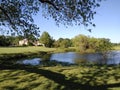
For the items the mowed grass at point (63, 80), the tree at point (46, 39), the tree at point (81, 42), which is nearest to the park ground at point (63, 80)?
the mowed grass at point (63, 80)

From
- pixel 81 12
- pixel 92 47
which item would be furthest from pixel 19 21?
pixel 92 47

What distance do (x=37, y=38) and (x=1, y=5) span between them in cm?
393

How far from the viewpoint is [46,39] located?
140 meters

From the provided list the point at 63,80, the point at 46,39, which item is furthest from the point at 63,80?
the point at 46,39

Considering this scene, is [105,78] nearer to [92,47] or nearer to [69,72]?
[69,72]

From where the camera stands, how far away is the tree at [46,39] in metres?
138

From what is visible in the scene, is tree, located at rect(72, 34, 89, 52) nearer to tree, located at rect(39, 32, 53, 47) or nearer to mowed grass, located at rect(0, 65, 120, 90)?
tree, located at rect(39, 32, 53, 47)

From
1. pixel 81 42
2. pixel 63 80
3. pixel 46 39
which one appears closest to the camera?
pixel 63 80

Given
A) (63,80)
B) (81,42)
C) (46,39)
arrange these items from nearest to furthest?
1. (63,80)
2. (81,42)
3. (46,39)

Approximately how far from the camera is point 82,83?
1484cm

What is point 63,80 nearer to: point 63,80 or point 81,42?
point 63,80

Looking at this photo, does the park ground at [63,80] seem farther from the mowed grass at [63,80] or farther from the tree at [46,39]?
the tree at [46,39]

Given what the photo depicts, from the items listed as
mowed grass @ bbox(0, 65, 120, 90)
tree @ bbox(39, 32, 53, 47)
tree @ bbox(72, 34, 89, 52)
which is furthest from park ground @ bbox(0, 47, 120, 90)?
tree @ bbox(39, 32, 53, 47)

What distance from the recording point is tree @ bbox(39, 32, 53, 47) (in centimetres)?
13750
